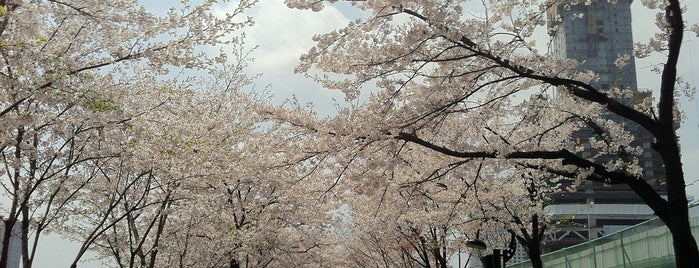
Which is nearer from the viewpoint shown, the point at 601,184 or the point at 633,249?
the point at 633,249

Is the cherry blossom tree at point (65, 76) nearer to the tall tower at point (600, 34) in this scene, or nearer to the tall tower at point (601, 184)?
the tall tower at point (601, 184)

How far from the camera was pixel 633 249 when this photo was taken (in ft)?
41.7

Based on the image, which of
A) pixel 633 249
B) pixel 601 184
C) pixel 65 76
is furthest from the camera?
pixel 601 184

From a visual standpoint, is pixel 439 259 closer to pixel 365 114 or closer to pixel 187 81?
pixel 187 81

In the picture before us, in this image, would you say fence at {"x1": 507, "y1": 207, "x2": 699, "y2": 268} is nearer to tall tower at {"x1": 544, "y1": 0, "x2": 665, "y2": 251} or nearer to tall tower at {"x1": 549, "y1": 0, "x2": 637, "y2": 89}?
tall tower at {"x1": 544, "y1": 0, "x2": 665, "y2": 251}

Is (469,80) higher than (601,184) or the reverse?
the reverse

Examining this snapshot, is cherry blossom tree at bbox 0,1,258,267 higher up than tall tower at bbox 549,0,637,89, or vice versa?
tall tower at bbox 549,0,637,89

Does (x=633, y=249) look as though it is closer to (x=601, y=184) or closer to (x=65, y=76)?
(x=65, y=76)

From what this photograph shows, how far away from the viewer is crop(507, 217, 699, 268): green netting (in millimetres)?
11438

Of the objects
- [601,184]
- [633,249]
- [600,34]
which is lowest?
[633,249]

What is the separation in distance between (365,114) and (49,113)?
4.62m

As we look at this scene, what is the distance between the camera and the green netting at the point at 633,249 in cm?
1144

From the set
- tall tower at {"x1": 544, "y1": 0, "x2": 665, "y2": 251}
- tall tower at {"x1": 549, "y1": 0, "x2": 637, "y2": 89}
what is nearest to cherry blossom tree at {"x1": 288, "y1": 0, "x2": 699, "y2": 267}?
tall tower at {"x1": 544, "y1": 0, "x2": 665, "y2": 251}

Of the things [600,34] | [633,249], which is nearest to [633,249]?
[633,249]
